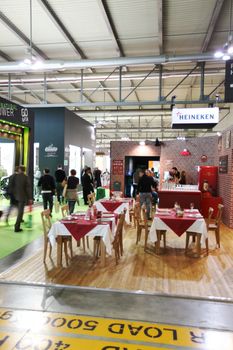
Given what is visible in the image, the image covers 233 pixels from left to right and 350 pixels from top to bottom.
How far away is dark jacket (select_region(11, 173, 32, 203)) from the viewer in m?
7.75

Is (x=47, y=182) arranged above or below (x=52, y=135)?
below

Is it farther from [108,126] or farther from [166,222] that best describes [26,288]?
[108,126]

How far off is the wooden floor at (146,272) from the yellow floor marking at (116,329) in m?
0.90

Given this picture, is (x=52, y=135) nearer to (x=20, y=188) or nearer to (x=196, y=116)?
(x=20, y=188)

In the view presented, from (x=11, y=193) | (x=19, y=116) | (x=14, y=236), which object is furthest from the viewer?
(x=19, y=116)

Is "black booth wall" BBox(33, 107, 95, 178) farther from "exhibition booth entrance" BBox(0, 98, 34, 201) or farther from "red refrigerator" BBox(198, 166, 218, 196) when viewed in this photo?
"red refrigerator" BBox(198, 166, 218, 196)

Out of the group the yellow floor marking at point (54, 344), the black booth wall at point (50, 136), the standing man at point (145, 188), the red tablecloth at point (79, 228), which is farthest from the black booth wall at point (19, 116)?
the yellow floor marking at point (54, 344)

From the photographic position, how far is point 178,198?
931cm

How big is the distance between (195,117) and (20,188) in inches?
182

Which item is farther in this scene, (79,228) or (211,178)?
(211,178)

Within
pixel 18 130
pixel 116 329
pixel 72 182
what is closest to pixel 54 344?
pixel 116 329

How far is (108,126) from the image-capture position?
21938 millimetres

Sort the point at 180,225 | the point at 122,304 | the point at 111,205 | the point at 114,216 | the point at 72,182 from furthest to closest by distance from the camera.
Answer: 1. the point at 72,182
2. the point at 111,205
3. the point at 114,216
4. the point at 180,225
5. the point at 122,304
